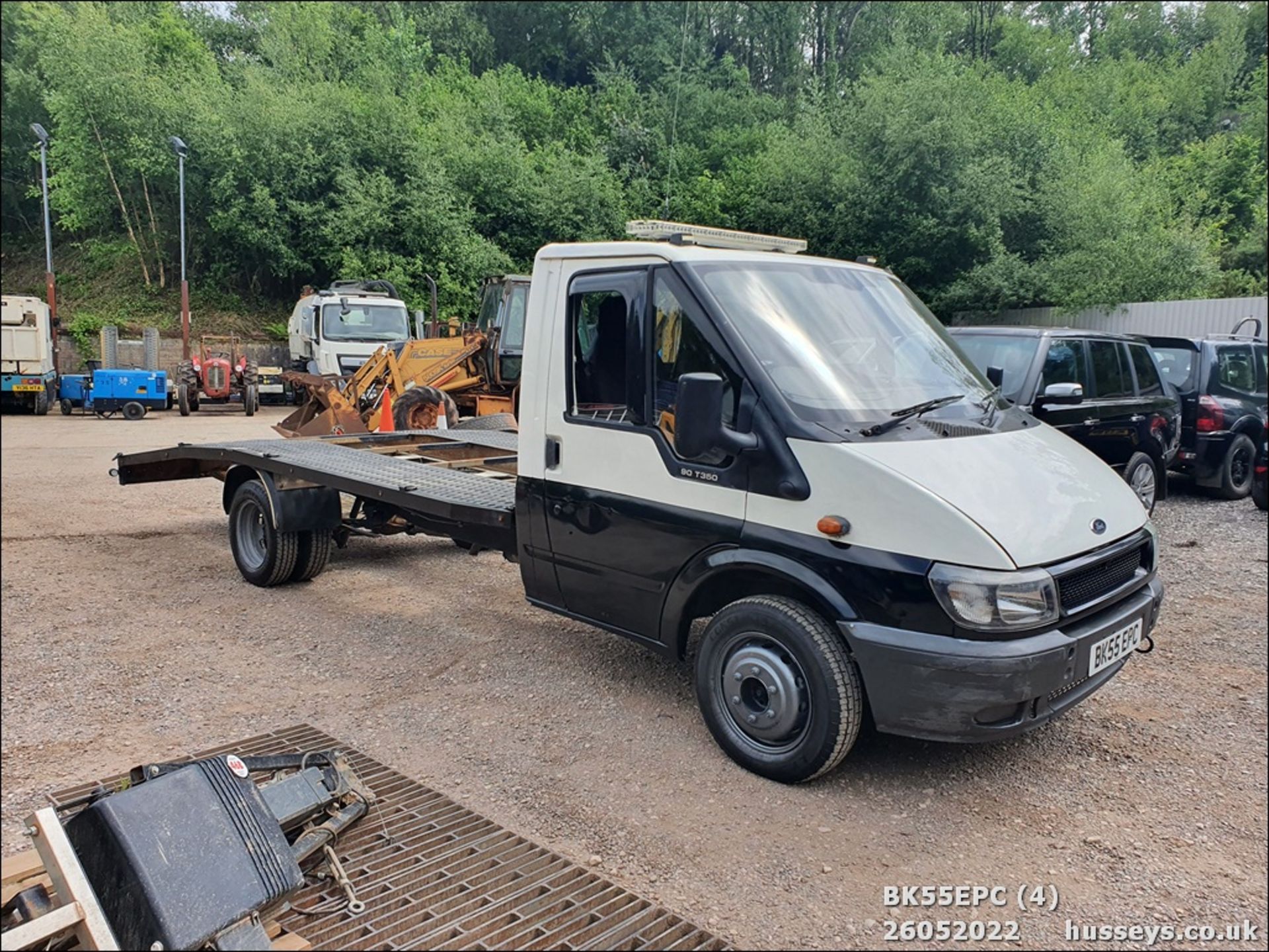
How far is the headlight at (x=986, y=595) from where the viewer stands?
3.34 meters

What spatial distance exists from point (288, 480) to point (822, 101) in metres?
28.8

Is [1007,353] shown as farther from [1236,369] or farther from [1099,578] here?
[1099,578]

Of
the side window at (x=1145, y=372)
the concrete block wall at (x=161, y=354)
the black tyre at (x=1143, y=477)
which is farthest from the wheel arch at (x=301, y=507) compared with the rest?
the concrete block wall at (x=161, y=354)

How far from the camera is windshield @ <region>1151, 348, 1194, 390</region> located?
35.1ft

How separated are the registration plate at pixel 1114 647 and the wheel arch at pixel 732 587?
0.99m

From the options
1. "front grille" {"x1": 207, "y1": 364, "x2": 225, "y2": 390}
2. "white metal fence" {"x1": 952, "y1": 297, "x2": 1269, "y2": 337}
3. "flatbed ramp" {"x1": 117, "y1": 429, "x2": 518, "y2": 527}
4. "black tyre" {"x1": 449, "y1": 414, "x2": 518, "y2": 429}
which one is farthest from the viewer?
"front grille" {"x1": 207, "y1": 364, "x2": 225, "y2": 390}

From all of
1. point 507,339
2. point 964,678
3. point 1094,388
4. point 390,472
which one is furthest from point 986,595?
point 507,339

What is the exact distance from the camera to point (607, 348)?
4.40 metres

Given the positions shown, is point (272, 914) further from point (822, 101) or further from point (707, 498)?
point (822, 101)

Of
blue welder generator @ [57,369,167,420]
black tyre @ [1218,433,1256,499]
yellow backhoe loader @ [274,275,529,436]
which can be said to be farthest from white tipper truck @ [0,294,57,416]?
black tyre @ [1218,433,1256,499]

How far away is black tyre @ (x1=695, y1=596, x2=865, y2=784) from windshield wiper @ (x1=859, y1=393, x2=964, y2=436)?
0.77m

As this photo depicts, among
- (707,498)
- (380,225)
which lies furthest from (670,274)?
(380,225)

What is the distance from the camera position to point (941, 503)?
341 centimetres

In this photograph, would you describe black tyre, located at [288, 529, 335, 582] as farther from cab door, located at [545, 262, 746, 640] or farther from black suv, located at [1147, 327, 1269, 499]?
black suv, located at [1147, 327, 1269, 499]
